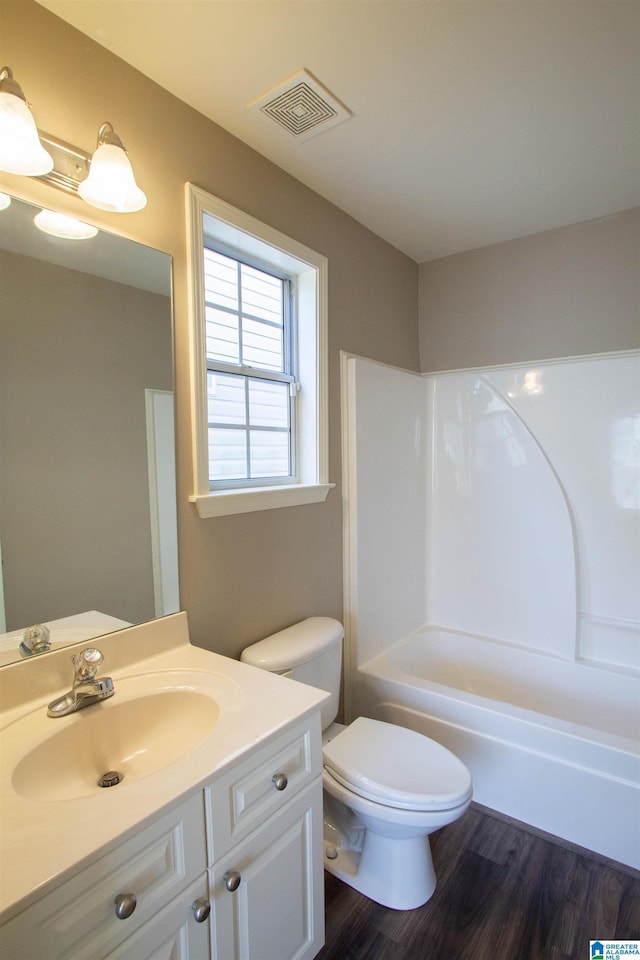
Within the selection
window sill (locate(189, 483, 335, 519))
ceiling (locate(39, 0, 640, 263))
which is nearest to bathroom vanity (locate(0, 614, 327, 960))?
window sill (locate(189, 483, 335, 519))

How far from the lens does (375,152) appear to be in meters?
1.66

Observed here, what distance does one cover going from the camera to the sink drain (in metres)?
1.03

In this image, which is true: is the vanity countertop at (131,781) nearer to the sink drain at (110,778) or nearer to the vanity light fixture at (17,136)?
the sink drain at (110,778)

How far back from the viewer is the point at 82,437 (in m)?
1.20

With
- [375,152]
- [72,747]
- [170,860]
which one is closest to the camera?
[170,860]

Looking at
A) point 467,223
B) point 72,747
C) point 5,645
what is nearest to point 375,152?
point 467,223

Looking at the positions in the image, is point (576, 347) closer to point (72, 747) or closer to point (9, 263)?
point (9, 263)

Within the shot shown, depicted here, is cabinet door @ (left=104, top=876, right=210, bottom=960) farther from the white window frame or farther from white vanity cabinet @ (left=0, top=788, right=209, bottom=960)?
the white window frame

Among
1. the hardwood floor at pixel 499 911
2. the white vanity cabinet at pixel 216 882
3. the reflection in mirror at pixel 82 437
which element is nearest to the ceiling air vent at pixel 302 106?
the reflection in mirror at pixel 82 437

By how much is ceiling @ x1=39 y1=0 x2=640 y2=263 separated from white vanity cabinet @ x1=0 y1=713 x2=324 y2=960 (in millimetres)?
1727

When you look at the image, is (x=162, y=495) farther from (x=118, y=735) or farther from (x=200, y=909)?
(x=200, y=909)

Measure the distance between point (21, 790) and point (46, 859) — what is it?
26 cm

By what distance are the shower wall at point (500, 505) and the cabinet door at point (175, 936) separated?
1332 mm

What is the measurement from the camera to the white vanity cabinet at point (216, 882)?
2.25ft
